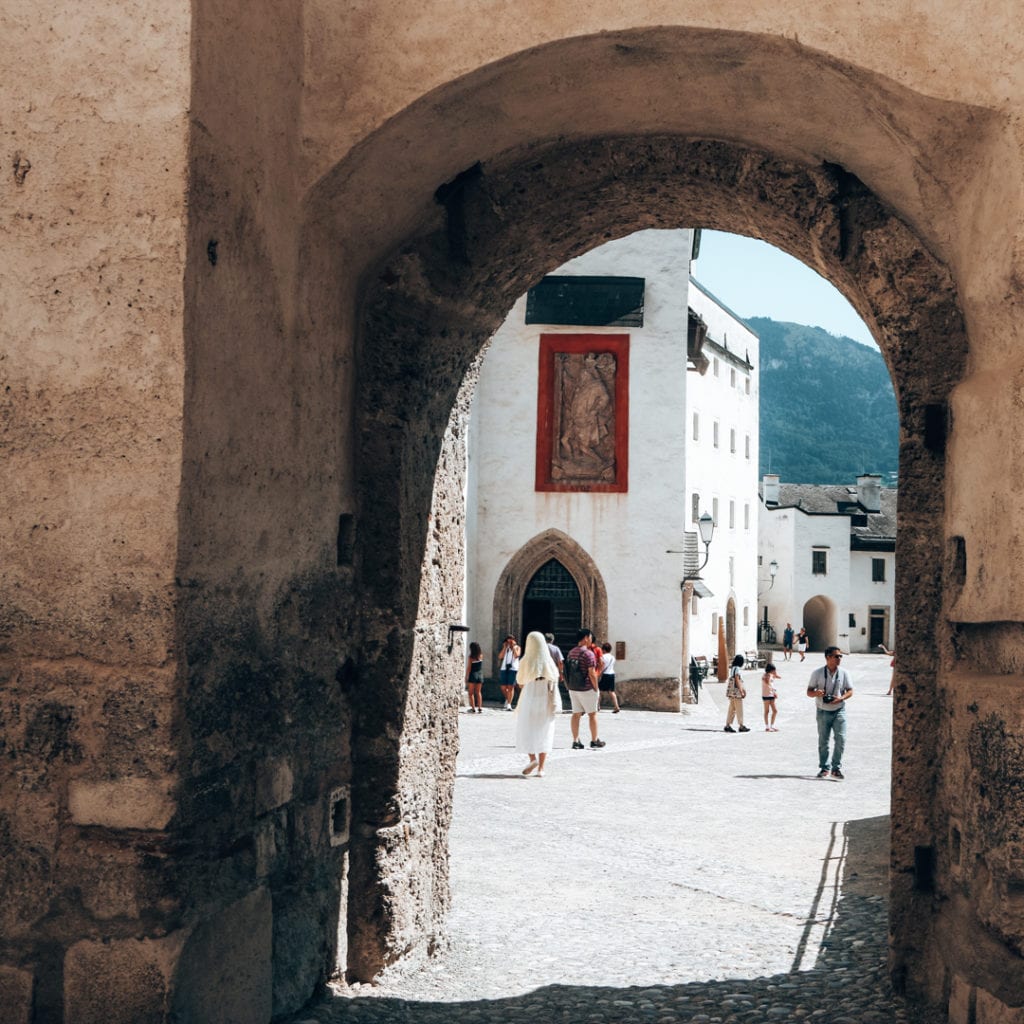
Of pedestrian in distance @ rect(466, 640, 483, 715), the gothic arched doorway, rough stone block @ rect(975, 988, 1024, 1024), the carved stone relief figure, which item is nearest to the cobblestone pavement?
rough stone block @ rect(975, 988, 1024, 1024)

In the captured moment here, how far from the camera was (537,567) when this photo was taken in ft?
76.9

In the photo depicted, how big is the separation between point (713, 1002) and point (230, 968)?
2.04 m

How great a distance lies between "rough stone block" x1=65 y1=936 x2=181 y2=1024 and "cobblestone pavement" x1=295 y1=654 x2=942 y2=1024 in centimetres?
105

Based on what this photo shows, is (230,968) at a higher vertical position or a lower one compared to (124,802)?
lower

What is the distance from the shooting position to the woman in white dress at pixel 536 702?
37.6 feet

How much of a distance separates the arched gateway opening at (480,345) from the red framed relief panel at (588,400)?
1736cm

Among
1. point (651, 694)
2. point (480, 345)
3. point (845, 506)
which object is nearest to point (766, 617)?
point (845, 506)

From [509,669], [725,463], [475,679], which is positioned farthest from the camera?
[725,463]

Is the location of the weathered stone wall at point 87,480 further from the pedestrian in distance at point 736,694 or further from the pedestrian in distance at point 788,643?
the pedestrian in distance at point 788,643

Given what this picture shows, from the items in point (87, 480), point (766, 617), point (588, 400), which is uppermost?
point (588, 400)

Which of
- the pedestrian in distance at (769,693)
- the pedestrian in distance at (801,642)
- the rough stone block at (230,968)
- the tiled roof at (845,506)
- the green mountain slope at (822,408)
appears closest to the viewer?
the rough stone block at (230,968)

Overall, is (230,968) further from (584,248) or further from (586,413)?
(586,413)

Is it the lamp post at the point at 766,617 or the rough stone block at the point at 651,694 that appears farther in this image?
the lamp post at the point at 766,617

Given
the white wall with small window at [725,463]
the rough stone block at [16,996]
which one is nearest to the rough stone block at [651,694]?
the white wall with small window at [725,463]
